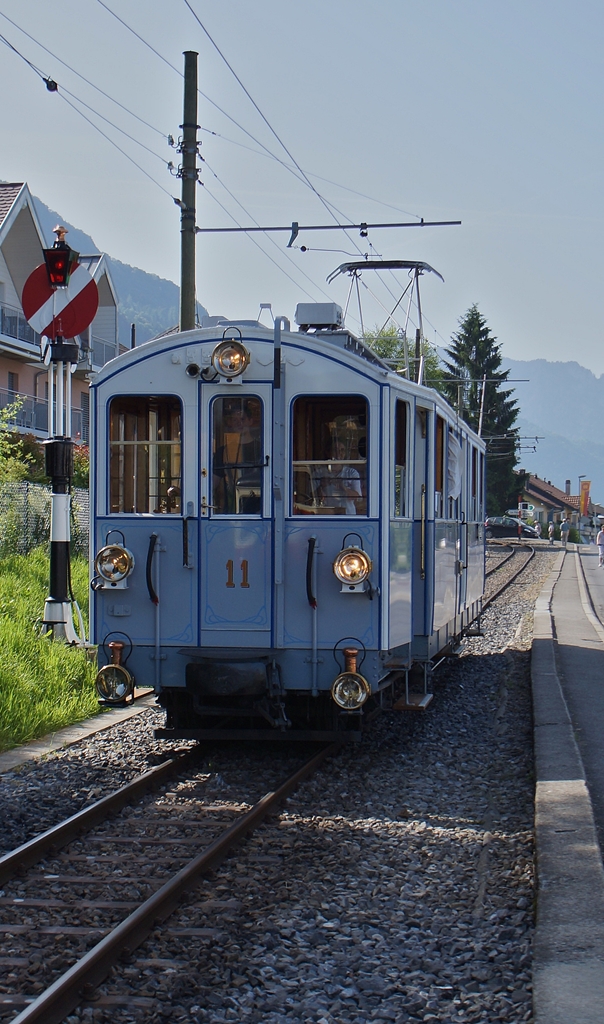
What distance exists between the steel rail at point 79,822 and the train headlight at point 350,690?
1315 millimetres

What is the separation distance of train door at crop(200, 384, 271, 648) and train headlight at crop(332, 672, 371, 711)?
0.64 metres

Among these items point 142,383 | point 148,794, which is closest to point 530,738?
point 148,794

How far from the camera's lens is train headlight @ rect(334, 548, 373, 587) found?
7816mm

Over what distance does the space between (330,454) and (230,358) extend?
39.3 inches

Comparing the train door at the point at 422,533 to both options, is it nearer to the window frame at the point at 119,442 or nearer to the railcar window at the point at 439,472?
the railcar window at the point at 439,472

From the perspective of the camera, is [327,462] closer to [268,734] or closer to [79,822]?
[268,734]

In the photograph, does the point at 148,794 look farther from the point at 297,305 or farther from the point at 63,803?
the point at 297,305

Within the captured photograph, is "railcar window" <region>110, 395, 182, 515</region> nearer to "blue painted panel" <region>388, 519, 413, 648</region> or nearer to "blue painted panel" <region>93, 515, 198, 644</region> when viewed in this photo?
"blue painted panel" <region>93, 515, 198, 644</region>

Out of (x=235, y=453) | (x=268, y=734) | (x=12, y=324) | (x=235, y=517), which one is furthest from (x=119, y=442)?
(x=12, y=324)

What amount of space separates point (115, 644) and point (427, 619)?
2760mm

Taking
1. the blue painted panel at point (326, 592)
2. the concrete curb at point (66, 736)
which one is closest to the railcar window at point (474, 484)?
the concrete curb at point (66, 736)

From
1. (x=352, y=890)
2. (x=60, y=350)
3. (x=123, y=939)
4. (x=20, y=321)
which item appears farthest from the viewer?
(x=20, y=321)


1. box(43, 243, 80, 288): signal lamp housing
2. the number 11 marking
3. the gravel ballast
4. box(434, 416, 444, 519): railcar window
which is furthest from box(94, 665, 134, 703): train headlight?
box(43, 243, 80, 288): signal lamp housing

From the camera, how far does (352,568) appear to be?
25.7 feet
